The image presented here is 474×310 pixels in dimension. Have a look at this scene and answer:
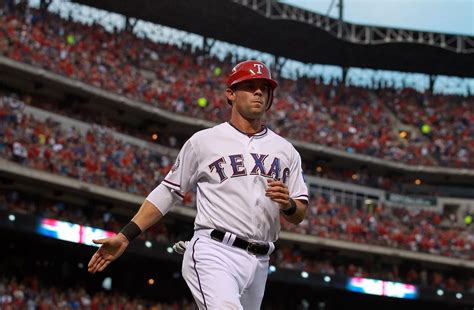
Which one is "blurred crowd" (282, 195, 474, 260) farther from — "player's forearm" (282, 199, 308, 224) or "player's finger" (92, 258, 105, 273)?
"player's finger" (92, 258, 105, 273)

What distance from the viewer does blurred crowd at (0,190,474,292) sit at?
3063cm

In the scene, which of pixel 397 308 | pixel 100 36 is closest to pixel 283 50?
pixel 100 36

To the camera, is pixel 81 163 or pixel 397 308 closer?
pixel 81 163

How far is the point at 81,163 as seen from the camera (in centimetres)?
3117

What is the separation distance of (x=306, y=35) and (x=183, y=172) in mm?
40170

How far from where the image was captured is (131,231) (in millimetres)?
6320

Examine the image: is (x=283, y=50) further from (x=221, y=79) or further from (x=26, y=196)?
(x=26, y=196)

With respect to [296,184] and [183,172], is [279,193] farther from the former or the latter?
[183,172]

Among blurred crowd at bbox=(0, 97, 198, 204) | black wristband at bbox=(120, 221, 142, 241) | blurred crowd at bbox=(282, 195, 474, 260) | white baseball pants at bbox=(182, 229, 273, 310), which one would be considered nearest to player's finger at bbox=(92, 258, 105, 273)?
black wristband at bbox=(120, 221, 142, 241)

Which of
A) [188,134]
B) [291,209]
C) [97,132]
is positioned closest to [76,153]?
[97,132]

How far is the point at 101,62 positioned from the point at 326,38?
14577 mm

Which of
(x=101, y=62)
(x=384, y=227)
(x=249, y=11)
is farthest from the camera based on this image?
(x=249, y=11)

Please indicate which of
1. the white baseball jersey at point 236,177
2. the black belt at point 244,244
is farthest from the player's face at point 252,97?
the black belt at point 244,244

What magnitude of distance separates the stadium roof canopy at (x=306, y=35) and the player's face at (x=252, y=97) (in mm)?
35530
